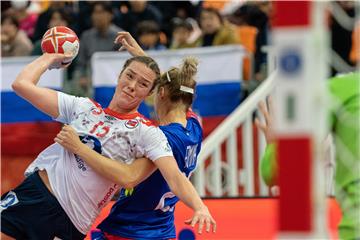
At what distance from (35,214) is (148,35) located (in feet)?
17.7

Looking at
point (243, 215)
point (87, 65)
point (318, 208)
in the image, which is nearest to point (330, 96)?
point (318, 208)

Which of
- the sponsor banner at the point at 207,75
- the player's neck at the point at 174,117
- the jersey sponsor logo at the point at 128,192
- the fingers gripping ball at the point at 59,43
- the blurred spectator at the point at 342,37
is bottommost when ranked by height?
the jersey sponsor logo at the point at 128,192

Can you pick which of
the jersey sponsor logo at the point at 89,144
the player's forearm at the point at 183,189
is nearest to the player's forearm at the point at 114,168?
the jersey sponsor logo at the point at 89,144

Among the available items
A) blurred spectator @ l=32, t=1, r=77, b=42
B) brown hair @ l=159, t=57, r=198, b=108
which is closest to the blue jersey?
brown hair @ l=159, t=57, r=198, b=108

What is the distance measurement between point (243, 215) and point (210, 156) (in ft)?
5.43

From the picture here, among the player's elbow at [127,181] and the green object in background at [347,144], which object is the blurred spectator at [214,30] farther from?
the green object in background at [347,144]

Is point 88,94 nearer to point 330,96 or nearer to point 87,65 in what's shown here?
point 87,65

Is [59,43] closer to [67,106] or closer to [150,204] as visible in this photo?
[67,106]

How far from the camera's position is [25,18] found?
11.7 m

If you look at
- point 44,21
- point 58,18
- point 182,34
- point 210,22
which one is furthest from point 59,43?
point 44,21

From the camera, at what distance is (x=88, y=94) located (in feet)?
30.9

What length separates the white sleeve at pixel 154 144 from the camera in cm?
477

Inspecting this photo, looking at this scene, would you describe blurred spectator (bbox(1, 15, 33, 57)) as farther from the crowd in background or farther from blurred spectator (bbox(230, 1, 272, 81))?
blurred spectator (bbox(230, 1, 272, 81))

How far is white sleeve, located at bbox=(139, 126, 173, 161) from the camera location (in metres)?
4.77
